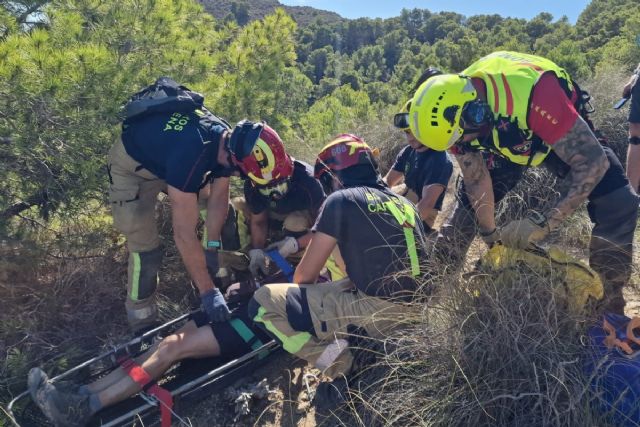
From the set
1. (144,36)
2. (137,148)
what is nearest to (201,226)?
(137,148)

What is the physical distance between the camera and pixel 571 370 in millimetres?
2000

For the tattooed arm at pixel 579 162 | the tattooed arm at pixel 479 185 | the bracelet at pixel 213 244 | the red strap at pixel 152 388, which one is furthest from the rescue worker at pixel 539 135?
the red strap at pixel 152 388

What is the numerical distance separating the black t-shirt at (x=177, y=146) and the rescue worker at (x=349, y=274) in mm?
791

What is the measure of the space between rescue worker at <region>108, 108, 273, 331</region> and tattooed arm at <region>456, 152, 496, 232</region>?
1345 millimetres

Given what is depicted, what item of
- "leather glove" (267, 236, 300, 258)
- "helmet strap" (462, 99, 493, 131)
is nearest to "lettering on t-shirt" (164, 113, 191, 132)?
"leather glove" (267, 236, 300, 258)

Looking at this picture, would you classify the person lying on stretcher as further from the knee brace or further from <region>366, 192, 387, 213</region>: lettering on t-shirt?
<region>366, 192, 387, 213</region>: lettering on t-shirt

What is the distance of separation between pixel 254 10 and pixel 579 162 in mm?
90243

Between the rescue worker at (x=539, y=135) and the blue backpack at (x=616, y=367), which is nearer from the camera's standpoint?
the blue backpack at (x=616, y=367)

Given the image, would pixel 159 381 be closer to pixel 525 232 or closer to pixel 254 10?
pixel 525 232

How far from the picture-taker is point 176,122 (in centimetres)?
305

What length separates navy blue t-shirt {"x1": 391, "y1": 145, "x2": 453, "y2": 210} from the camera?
3.72 metres

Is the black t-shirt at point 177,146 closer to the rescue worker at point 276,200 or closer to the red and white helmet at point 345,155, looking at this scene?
the rescue worker at point 276,200

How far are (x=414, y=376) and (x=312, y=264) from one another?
0.79m

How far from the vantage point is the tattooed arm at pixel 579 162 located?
A: 243 cm
